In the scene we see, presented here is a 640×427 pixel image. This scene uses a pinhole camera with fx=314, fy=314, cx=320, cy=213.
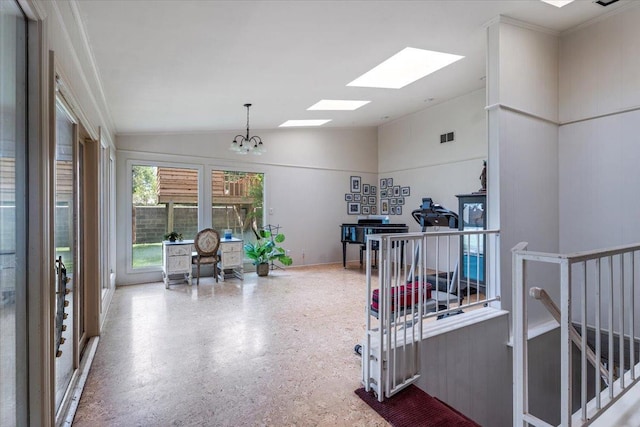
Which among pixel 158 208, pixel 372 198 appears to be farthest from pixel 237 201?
pixel 372 198

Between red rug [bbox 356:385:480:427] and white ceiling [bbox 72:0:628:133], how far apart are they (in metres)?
2.93

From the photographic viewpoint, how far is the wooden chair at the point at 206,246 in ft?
17.2

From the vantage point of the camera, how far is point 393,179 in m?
7.45

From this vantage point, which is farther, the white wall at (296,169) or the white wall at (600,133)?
the white wall at (296,169)

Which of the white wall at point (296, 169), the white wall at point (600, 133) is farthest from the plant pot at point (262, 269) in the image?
the white wall at point (600, 133)

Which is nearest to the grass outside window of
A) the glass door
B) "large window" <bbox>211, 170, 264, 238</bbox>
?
"large window" <bbox>211, 170, 264, 238</bbox>

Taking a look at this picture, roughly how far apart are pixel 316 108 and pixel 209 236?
111 inches

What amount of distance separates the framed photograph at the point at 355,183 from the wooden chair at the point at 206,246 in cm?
359

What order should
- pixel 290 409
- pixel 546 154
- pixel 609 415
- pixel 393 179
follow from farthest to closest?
pixel 393 179, pixel 546 154, pixel 290 409, pixel 609 415

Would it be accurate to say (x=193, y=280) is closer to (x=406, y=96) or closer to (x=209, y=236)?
(x=209, y=236)

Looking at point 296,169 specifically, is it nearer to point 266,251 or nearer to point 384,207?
point 266,251

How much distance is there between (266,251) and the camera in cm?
602

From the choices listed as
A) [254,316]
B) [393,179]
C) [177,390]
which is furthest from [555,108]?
[177,390]

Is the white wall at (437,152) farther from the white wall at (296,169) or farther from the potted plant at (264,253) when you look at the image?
the potted plant at (264,253)
